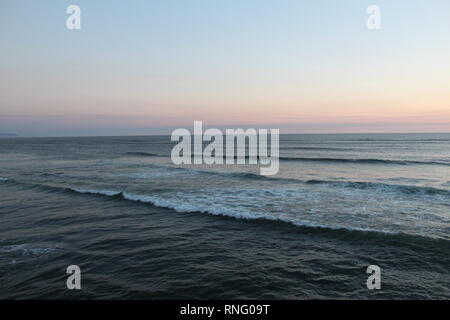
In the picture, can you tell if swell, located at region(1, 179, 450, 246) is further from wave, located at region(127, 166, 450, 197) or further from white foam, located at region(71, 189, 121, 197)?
Result: wave, located at region(127, 166, 450, 197)

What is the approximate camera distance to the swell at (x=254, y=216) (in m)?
10.5

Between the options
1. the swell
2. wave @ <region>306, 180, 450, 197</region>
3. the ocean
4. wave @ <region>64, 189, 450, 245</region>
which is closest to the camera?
the ocean

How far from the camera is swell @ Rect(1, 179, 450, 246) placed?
34.6 ft

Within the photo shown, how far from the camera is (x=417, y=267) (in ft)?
27.4

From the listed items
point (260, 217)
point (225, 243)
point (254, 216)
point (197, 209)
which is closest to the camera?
point (225, 243)

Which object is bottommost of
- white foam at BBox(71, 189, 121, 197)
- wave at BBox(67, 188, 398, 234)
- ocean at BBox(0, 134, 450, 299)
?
ocean at BBox(0, 134, 450, 299)

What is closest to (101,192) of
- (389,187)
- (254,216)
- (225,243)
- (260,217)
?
(254,216)

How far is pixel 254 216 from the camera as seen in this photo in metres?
13.5

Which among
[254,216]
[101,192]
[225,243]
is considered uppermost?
[101,192]

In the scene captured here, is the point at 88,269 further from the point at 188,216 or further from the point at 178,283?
the point at 188,216

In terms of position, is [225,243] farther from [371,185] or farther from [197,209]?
[371,185]

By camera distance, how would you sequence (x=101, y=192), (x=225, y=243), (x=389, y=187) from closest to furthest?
1. (x=225, y=243)
2. (x=101, y=192)
3. (x=389, y=187)

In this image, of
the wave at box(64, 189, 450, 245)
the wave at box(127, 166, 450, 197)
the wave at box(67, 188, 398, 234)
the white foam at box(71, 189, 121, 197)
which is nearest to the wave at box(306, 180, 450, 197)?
the wave at box(127, 166, 450, 197)
